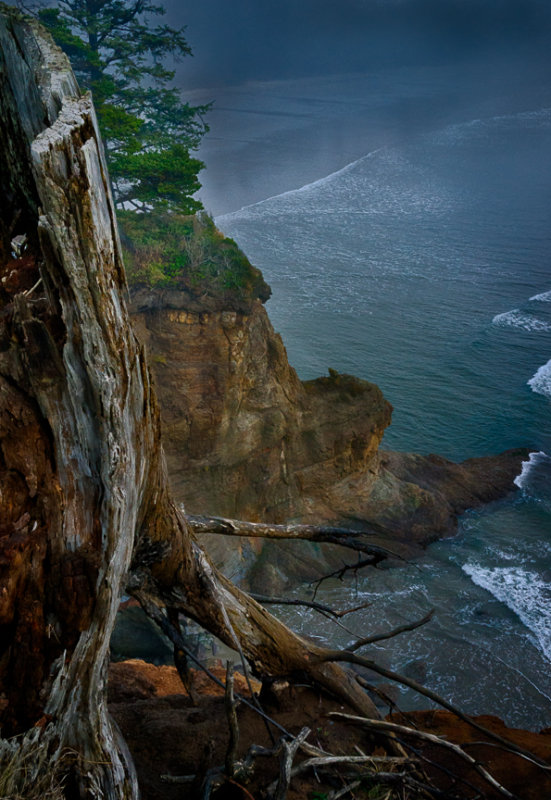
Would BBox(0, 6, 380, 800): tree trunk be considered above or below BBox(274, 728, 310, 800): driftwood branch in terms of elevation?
above

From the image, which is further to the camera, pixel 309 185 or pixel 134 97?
pixel 309 185

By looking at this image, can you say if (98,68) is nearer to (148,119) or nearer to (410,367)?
(148,119)

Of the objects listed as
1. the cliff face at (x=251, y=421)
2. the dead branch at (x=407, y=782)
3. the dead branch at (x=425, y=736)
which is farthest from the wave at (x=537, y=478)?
the dead branch at (x=407, y=782)

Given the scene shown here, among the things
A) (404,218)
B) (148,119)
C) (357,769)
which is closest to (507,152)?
(404,218)

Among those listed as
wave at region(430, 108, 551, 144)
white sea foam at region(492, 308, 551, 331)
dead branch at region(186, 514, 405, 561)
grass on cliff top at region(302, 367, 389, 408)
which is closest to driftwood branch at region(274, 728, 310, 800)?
dead branch at region(186, 514, 405, 561)

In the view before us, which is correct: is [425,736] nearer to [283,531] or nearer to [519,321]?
[283,531]

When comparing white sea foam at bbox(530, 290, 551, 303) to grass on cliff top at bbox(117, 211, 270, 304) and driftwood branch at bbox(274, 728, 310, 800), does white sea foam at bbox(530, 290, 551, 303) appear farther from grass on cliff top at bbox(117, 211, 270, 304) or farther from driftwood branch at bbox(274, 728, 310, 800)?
driftwood branch at bbox(274, 728, 310, 800)

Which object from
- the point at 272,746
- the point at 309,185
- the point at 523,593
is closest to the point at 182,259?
the point at 272,746
